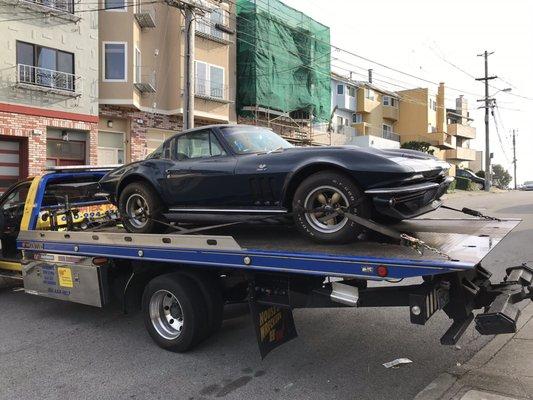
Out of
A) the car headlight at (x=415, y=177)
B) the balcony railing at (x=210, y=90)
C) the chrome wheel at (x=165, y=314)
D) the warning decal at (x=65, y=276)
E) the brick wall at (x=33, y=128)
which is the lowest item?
the chrome wheel at (x=165, y=314)

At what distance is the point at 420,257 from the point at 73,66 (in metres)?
19.7

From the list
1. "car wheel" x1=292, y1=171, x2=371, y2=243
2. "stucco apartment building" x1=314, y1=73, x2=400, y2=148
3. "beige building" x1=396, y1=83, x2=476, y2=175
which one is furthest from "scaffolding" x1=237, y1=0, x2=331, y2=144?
"beige building" x1=396, y1=83, x2=476, y2=175

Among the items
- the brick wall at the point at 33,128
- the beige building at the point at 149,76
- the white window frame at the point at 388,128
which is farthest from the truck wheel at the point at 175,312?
the white window frame at the point at 388,128

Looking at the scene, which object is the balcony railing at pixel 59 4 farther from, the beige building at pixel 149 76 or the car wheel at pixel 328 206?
the car wheel at pixel 328 206

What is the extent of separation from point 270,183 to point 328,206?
2.20ft

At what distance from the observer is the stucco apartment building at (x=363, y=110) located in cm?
4706

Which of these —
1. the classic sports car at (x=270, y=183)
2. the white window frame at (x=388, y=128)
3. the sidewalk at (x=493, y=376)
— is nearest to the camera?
the sidewalk at (x=493, y=376)

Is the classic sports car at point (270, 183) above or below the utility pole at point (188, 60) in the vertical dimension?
below

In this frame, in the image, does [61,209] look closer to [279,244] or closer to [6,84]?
[279,244]

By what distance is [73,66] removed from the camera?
20281 mm

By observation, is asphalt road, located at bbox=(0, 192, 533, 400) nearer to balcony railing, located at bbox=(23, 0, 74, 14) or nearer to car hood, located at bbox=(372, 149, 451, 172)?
car hood, located at bbox=(372, 149, 451, 172)

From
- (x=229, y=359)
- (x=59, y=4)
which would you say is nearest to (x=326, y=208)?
(x=229, y=359)

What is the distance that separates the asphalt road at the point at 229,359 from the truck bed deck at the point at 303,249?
952mm

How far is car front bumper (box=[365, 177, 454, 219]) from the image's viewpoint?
4.18 m
